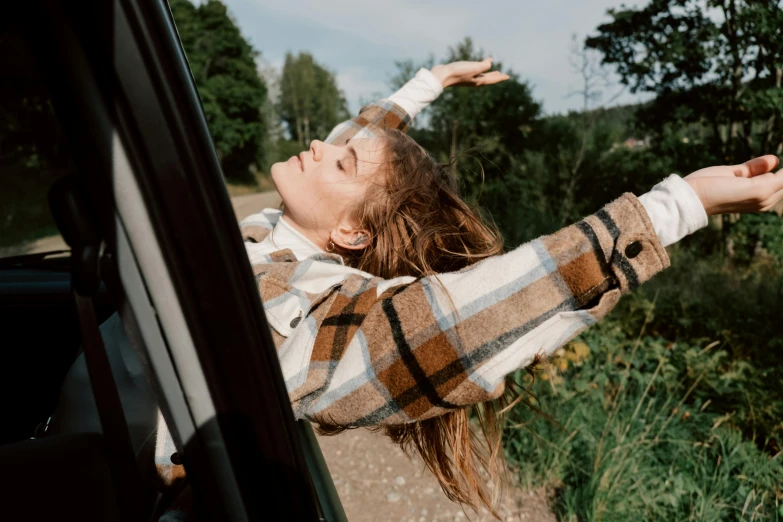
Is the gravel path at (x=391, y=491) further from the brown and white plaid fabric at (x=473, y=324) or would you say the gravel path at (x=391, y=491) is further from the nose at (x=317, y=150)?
the brown and white plaid fabric at (x=473, y=324)

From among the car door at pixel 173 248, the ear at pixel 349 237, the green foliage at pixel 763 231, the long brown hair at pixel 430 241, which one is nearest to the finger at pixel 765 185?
the long brown hair at pixel 430 241

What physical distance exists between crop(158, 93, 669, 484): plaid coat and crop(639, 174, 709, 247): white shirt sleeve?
47 mm

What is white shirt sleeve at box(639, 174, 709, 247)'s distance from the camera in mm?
1064

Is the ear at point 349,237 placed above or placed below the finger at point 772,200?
below

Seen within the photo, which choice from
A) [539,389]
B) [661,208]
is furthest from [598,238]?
[539,389]

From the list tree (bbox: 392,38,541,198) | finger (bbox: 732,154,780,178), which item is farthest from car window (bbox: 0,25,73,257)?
tree (bbox: 392,38,541,198)

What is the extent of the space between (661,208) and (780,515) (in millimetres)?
2282

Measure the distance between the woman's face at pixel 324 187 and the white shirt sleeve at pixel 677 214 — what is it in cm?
109

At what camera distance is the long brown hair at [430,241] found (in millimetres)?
1422

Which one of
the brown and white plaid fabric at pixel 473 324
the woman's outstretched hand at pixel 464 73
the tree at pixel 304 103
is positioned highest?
the tree at pixel 304 103

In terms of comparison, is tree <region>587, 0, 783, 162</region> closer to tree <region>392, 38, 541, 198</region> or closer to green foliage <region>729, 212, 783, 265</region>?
green foliage <region>729, 212, 783, 265</region>

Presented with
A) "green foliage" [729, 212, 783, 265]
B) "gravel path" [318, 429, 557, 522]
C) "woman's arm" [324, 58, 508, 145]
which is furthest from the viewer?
"green foliage" [729, 212, 783, 265]

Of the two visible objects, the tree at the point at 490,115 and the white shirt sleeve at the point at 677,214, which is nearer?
the white shirt sleeve at the point at 677,214

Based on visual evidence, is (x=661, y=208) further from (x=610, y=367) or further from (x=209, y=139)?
(x=610, y=367)
